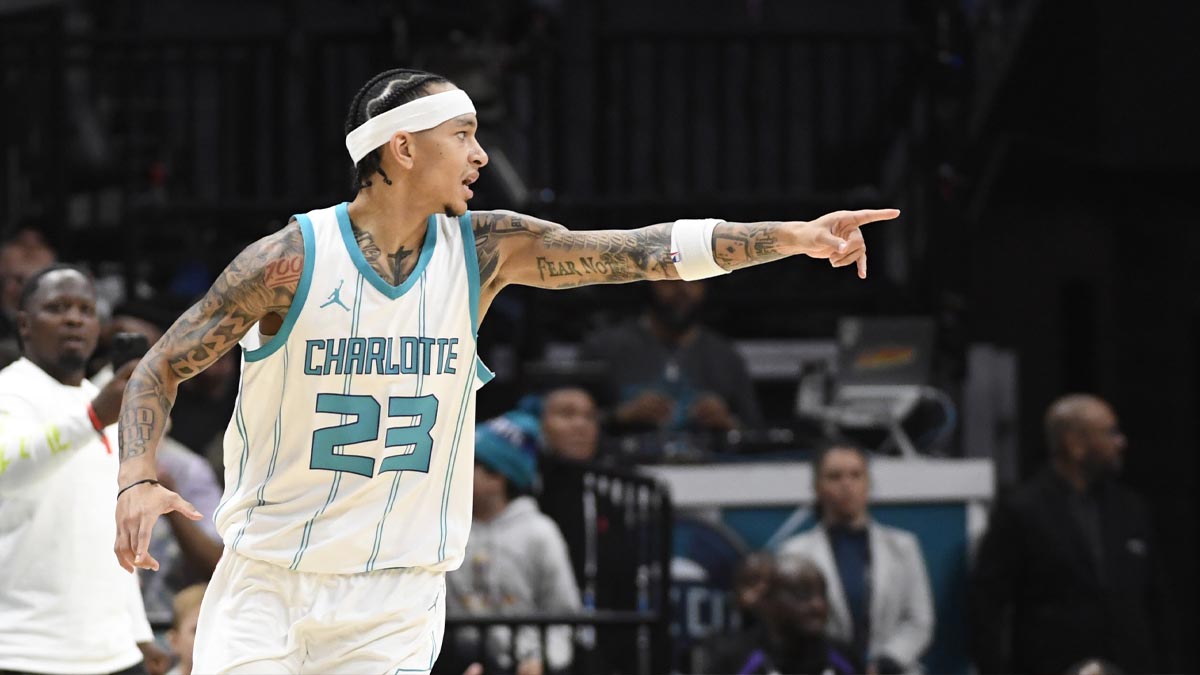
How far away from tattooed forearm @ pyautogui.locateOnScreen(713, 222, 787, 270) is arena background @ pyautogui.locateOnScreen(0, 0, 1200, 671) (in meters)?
5.53

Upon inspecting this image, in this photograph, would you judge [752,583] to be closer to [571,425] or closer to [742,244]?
[571,425]

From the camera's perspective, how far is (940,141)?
10664 millimetres

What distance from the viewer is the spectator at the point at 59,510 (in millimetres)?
5840

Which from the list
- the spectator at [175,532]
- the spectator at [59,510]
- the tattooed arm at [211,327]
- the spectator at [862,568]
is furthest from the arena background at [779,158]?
the tattooed arm at [211,327]

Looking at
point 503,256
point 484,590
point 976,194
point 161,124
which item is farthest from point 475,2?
point 503,256

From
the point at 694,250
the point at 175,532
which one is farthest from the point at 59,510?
the point at 694,250

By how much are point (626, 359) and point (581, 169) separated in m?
4.82

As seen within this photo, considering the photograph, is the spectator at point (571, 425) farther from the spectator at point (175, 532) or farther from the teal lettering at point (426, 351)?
the teal lettering at point (426, 351)

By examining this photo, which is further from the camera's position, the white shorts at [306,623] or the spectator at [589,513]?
the spectator at [589,513]

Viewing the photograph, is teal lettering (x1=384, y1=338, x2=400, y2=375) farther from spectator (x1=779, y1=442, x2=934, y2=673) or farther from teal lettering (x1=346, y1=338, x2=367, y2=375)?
spectator (x1=779, y1=442, x2=934, y2=673)

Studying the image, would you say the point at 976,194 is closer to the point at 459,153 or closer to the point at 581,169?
the point at 581,169

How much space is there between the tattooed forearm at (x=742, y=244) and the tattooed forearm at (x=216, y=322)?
3.23 feet

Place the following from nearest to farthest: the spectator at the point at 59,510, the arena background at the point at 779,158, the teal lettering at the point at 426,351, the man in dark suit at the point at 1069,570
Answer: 1. the teal lettering at the point at 426,351
2. the spectator at the point at 59,510
3. the man in dark suit at the point at 1069,570
4. the arena background at the point at 779,158

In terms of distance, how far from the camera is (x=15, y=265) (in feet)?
31.4
